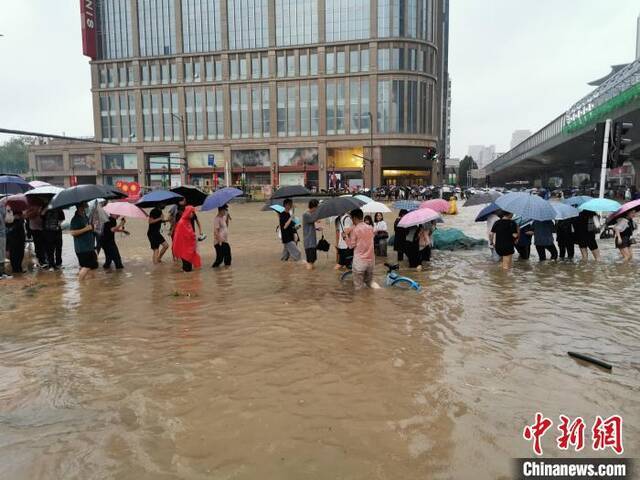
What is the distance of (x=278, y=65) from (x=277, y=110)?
634 centimetres

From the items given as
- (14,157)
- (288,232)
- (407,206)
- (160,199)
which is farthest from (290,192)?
(14,157)

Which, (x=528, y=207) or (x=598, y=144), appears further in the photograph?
(x=598, y=144)

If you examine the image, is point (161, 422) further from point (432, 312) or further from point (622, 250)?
point (622, 250)

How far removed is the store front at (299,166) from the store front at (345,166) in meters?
2.02

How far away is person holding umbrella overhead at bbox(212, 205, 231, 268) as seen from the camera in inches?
419

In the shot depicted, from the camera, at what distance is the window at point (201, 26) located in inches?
2581

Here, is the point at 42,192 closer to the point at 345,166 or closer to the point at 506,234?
the point at 506,234

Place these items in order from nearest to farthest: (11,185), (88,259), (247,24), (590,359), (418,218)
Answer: (590,359) < (88,259) < (418,218) < (11,185) < (247,24)

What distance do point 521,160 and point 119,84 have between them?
60.3 m

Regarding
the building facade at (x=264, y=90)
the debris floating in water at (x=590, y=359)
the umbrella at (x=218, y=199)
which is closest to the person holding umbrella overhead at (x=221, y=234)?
the umbrella at (x=218, y=199)

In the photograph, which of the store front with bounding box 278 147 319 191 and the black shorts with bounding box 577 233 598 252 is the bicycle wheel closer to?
the black shorts with bounding box 577 233 598 252

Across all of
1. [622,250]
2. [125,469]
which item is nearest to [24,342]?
[125,469]

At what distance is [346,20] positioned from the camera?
61.8 meters

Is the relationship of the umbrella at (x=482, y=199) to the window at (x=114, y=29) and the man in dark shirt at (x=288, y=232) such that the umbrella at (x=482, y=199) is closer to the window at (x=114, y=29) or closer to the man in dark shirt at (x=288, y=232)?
the man in dark shirt at (x=288, y=232)
